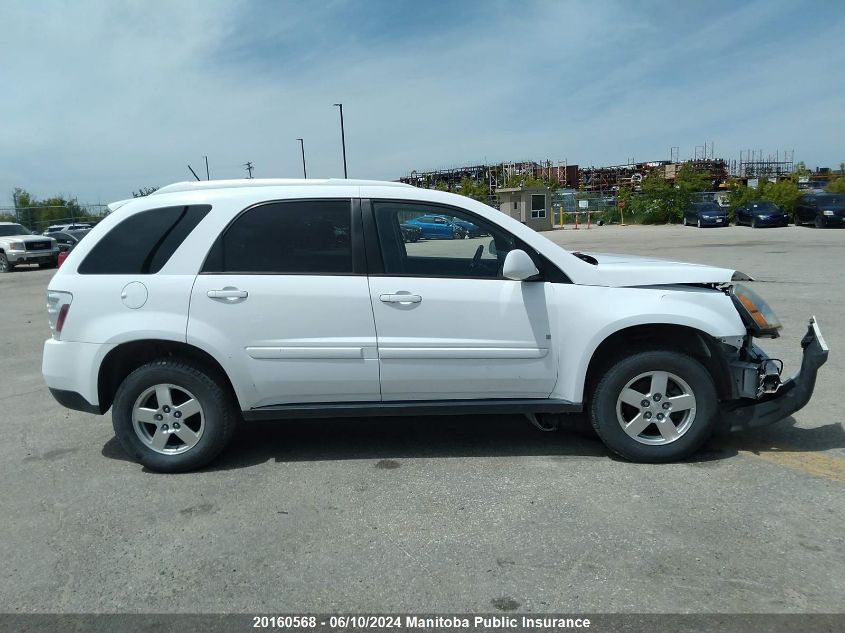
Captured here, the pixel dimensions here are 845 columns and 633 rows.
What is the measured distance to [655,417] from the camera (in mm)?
4039

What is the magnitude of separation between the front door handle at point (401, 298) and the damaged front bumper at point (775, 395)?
6.71 ft

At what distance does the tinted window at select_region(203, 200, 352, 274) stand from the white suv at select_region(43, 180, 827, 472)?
10 millimetres

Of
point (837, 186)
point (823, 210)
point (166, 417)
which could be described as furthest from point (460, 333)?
point (837, 186)

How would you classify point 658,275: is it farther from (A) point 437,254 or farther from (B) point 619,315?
(A) point 437,254

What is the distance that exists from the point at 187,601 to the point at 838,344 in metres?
7.03

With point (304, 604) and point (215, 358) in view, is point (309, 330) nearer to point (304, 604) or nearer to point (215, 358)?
point (215, 358)

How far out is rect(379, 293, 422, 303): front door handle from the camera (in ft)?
13.0

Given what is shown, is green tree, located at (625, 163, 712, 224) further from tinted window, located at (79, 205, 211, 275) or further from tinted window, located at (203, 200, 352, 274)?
tinted window, located at (79, 205, 211, 275)

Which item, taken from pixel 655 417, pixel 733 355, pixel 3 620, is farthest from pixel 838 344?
pixel 3 620

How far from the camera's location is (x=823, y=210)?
29.6 metres

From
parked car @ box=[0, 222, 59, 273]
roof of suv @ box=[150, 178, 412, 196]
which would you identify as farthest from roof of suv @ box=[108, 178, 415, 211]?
parked car @ box=[0, 222, 59, 273]

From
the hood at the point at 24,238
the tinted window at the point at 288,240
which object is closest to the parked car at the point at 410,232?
the tinted window at the point at 288,240

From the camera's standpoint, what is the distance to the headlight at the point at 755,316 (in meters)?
3.98

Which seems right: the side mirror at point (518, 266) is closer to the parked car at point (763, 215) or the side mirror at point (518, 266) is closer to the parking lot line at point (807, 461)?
the parking lot line at point (807, 461)
